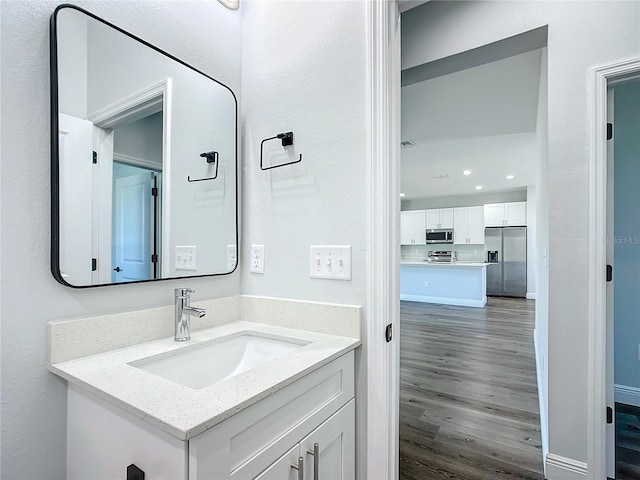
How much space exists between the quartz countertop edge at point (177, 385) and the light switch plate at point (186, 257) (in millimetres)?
284

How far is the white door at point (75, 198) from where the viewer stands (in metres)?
0.93

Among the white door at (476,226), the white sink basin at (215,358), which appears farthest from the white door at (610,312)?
the white door at (476,226)

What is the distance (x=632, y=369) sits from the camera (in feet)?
8.06

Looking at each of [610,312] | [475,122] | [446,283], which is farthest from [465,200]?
[610,312]

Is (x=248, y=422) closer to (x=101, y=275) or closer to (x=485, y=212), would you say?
(x=101, y=275)

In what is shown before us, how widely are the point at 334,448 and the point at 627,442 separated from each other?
2.19 m

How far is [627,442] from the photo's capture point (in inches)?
78.6

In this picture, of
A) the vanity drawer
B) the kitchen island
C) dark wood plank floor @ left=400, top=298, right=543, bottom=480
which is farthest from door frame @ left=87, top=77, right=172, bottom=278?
the kitchen island

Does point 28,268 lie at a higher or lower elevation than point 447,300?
higher

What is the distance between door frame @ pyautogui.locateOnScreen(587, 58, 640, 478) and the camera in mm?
1514

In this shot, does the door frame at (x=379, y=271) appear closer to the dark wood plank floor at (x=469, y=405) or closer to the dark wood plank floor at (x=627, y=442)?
the dark wood plank floor at (x=469, y=405)

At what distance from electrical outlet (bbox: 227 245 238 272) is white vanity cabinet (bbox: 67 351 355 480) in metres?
0.66

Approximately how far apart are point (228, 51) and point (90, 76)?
0.66 m

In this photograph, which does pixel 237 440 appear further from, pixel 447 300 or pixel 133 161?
pixel 447 300
